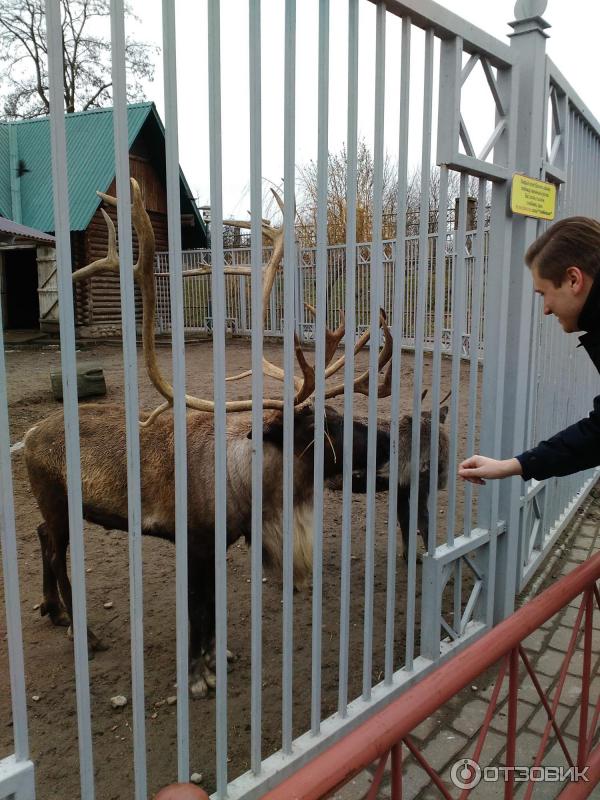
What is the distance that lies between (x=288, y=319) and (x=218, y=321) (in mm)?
362

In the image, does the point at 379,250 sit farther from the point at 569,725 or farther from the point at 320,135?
the point at 569,725

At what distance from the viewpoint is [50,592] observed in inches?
146

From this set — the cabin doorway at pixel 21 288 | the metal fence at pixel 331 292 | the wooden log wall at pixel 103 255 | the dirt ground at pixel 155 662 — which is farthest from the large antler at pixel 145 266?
the cabin doorway at pixel 21 288

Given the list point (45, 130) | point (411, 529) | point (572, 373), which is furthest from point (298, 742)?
point (45, 130)

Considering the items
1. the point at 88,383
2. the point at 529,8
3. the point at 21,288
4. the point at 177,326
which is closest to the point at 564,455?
the point at 177,326

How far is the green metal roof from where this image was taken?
17.2 meters

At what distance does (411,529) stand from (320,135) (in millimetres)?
1644

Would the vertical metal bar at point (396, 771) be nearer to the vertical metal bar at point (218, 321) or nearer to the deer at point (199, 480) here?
the vertical metal bar at point (218, 321)

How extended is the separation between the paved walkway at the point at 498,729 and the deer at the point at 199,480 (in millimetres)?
996

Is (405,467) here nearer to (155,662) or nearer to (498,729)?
(498,729)

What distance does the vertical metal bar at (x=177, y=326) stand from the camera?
5.12 feet

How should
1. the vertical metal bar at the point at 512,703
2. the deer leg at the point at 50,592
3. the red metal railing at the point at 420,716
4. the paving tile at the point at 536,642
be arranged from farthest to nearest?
the deer leg at the point at 50,592 < the paving tile at the point at 536,642 < the vertical metal bar at the point at 512,703 < the red metal railing at the point at 420,716

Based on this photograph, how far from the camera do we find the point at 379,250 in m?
2.39

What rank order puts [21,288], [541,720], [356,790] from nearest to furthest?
[356,790] < [541,720] < [21,288]
